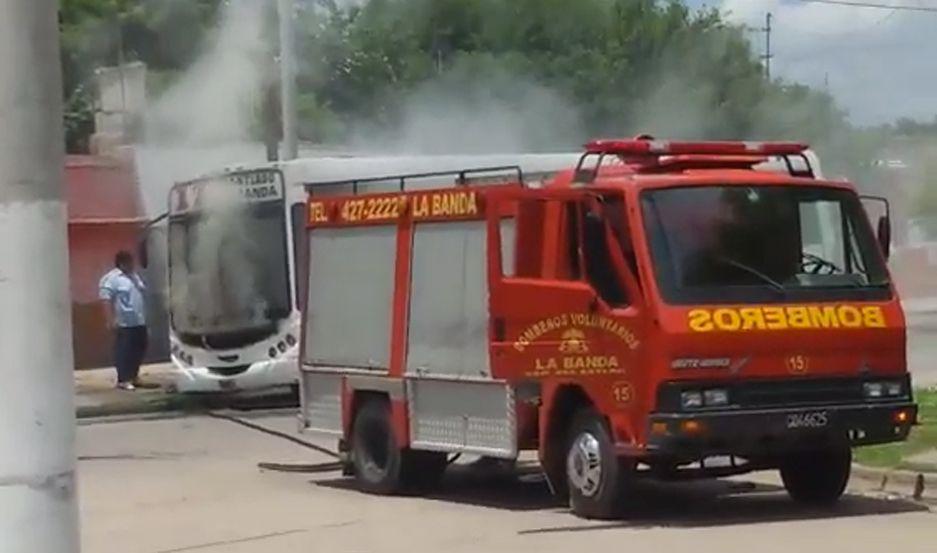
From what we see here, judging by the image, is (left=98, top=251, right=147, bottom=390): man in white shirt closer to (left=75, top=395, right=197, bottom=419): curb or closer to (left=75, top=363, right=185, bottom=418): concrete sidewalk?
(left=75, top=363, right=185, bottom=418): concrete sidewalk

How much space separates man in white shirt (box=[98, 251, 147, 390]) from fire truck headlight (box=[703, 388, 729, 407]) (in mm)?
13800

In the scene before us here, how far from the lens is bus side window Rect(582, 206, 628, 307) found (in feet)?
39.7

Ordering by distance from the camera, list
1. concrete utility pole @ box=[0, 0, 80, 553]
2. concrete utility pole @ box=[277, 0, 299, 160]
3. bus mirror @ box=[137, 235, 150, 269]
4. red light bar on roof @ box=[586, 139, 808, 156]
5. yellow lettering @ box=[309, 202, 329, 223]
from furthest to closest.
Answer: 1. bus mirror @ box=[137, 235, 150, 269]
2. concrete utility pole @ box=[277, 0, 299, 160]
3. yellow lettering @ box=[309, 202, 329, 223]
4. red light bar on roof @ box=[586, 139, 808, 156]
5. concrete utility pole @ box=[0, 0, 80, 553]

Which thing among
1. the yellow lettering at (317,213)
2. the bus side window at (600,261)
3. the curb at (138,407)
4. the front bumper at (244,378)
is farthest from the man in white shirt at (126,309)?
the bus side window at (600,261)

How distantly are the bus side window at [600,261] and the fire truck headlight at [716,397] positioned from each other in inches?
30.7

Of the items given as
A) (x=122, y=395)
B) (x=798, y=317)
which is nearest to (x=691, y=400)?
(x=798, y=317)

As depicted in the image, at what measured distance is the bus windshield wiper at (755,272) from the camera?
39.7 ft

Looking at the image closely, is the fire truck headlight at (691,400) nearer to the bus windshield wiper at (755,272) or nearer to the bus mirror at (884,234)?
the bus windshield wiper at (755,272)

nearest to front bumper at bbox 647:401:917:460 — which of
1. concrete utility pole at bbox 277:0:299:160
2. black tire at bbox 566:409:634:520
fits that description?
black tire at bbox 566:409:634:520

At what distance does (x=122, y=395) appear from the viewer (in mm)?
24875

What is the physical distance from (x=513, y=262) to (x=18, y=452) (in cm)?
750

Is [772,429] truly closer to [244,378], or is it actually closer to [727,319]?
[727,319]

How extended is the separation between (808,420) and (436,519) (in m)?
2.59

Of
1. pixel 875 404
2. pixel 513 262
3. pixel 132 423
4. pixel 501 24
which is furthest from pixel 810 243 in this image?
pixel 501 24
